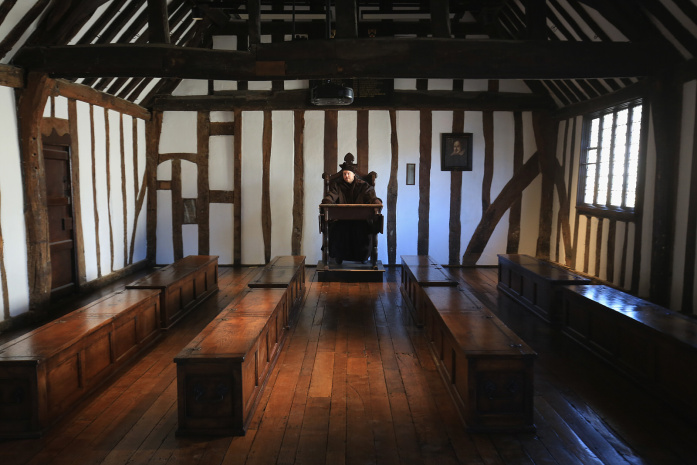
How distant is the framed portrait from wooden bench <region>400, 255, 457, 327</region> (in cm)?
253

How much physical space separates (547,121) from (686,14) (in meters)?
4.10

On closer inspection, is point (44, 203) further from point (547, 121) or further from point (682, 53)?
point (547, 121)

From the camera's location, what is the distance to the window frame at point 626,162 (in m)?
6.39

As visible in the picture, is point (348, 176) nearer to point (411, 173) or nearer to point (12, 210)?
point (411, 173)

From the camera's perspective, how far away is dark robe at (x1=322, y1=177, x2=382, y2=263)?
8.12 m

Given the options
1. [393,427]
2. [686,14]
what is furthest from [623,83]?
[393,427]

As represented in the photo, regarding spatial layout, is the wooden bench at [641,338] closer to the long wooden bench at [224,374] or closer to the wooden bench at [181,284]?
the long wooden bench at [224,374]

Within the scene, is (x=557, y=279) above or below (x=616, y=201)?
below

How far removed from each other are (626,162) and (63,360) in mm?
6721

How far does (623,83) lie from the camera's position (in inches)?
267

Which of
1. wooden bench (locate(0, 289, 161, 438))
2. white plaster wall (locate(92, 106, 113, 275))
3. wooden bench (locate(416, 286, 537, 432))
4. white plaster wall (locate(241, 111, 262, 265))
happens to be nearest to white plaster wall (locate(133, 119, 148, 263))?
white plaster wall (locate(92, 106, 113, 275))

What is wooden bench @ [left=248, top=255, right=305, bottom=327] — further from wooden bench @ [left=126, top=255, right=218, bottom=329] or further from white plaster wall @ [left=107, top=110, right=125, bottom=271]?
white plaster wall @ [left=107, top=110, right=125, bottom=271]

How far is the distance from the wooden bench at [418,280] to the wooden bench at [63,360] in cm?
279

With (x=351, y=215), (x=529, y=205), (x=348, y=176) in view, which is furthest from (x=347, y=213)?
(x=529, y=205)
